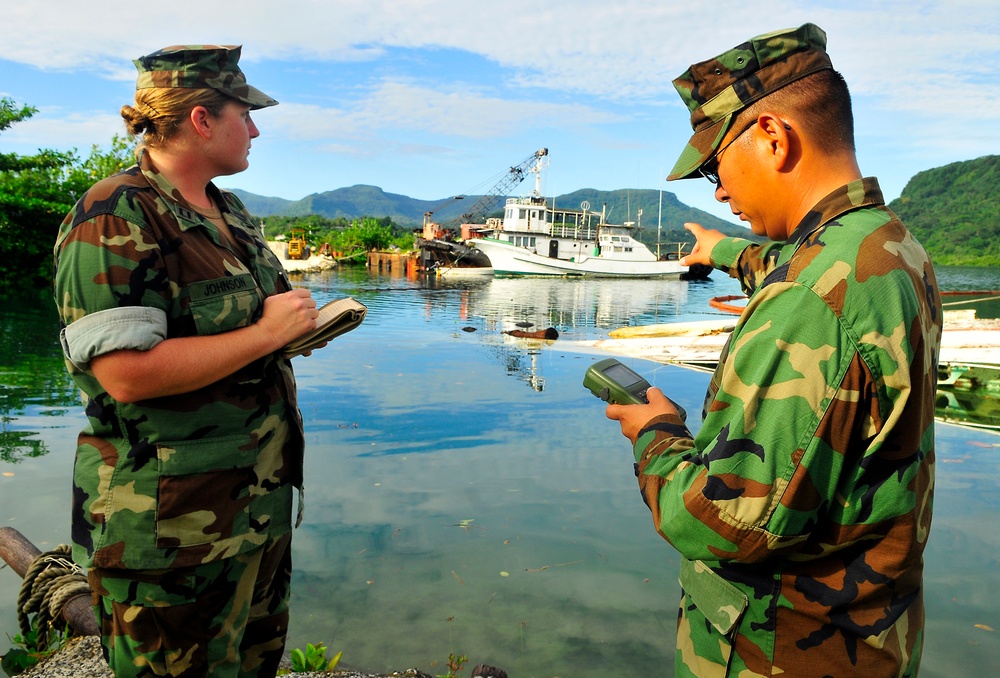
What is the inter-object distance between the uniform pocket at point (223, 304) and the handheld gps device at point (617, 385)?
99 cm

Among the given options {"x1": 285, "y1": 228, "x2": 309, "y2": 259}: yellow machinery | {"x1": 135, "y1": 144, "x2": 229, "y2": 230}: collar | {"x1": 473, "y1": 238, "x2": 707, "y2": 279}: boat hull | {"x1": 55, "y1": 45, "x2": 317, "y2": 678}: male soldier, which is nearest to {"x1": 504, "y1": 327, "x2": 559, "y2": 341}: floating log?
{"x1": 55, "y1": 45, "x2": 317, "y2": 678}: male soldier

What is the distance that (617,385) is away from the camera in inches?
60.3

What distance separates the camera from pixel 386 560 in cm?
367

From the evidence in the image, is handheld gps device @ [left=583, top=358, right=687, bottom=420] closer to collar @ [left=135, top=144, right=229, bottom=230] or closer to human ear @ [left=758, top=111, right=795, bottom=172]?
human ear @ [left=758, top=111, right=795, bottom=172]

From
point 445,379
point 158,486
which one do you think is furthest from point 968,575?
point 445,379

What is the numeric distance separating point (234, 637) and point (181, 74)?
1564 mm

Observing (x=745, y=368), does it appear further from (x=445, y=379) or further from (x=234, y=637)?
(x=445, y=379)

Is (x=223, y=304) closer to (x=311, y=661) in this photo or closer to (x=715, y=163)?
(x=715, y=163)

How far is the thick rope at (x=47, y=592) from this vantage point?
2.76 metres

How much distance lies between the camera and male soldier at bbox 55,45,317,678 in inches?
64.5

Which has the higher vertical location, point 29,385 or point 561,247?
point 561,247

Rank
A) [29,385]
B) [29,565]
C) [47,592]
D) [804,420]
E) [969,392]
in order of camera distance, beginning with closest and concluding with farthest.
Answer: [804,420] < [47,592] < [29,565] < [29,385] < [969,392]

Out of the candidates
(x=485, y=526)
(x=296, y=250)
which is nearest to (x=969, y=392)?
(x=485, y=526)

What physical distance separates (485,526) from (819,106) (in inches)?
131
